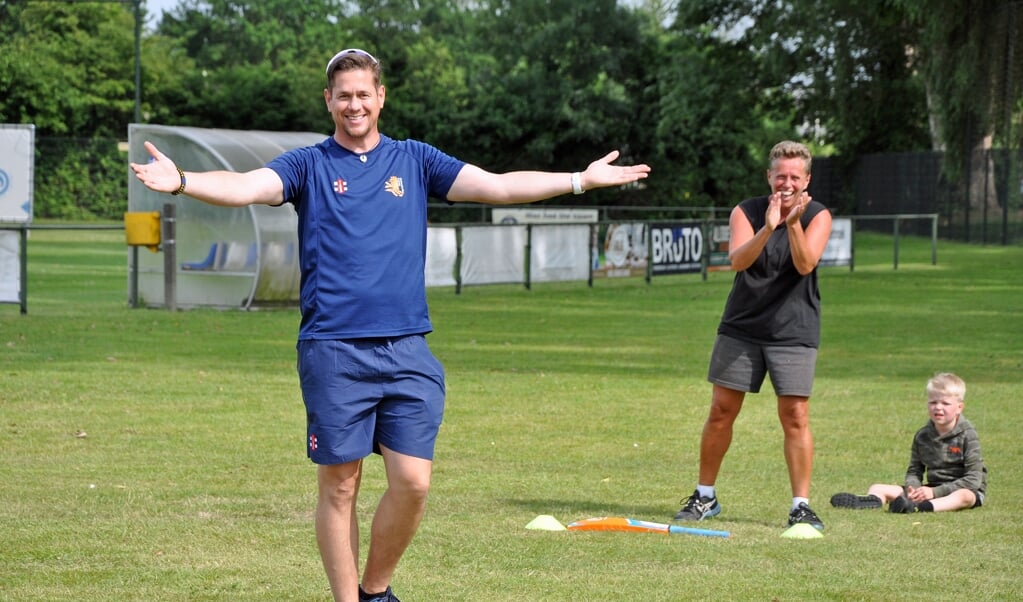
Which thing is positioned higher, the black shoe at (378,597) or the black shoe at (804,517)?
the black shoe at (378,597)

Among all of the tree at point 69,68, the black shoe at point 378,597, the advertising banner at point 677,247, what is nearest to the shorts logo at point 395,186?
the black shoe at point 378,597

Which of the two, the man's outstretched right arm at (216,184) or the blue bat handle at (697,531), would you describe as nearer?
the man's outstretched right arm at (216,184)

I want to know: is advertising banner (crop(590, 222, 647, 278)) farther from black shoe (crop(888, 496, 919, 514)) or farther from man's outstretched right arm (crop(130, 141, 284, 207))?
man's outstretched right arm (crop(130, 141, 284, 207))

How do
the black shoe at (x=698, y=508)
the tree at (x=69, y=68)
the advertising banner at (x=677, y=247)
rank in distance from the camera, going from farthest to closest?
1. the tree at (x=69, y=68)
2. the advertising banner at (x=677, y=247)
3. the black shoe at (x=698, y=508)

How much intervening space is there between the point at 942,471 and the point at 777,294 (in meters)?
1.85

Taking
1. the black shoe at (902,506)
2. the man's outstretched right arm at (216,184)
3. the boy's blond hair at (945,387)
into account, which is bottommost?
the black shoe at (902,506)

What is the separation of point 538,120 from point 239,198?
5079 centimetres

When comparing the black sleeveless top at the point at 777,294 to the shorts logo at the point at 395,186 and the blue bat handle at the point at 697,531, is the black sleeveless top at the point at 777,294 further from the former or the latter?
the shorts logo at the point at 395,186

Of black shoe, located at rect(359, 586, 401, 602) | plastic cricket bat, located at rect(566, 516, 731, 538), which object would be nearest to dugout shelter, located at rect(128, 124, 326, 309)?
plastic cricket bat, located at rect(566, 516, 731, 538)

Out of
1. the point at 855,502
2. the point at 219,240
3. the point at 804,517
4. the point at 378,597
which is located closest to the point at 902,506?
the point at 855,502

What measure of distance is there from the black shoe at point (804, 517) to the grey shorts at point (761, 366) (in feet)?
1.95

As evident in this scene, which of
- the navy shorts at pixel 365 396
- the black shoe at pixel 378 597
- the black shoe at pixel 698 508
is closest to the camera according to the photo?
the navy shorts at pixel 365 396

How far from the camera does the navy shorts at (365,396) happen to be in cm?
543

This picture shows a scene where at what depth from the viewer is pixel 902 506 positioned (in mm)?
8734
